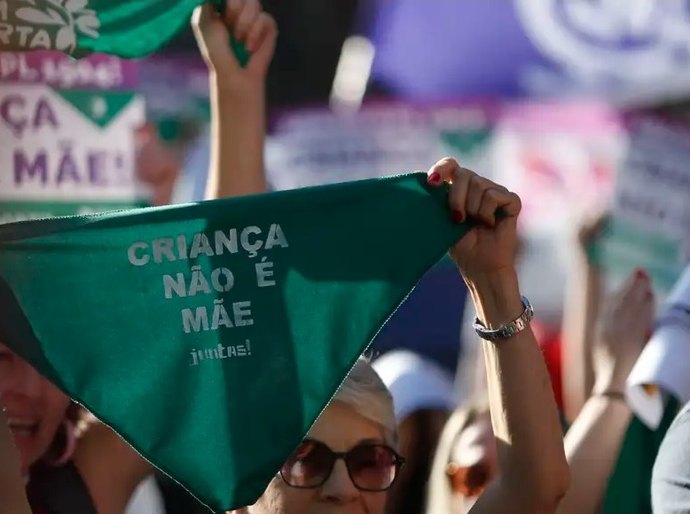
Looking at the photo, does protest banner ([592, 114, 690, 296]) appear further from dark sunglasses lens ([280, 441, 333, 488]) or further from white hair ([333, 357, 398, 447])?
dark sunglasses lens ([280, 441, 333, 488])

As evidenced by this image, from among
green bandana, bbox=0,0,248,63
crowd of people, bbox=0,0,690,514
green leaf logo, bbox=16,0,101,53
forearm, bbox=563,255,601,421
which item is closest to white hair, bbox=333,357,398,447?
crowd of people, bbox=0,0,690,514

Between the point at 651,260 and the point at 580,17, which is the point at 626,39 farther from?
the point at 651,260

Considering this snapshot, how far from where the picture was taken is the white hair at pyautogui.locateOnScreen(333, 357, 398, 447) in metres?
2.59

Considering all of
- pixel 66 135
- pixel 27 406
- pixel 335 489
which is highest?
pixel 66 135

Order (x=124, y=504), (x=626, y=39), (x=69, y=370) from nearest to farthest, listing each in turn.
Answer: (x=69, y=370)
(x=124, y=504)
(x=626, y=39)

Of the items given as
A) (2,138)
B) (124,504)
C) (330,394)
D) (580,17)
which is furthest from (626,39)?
(330,394)

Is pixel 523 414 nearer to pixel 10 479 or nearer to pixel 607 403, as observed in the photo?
pixel 10 479

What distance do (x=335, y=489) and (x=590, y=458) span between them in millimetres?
811

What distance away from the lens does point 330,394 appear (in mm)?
2256

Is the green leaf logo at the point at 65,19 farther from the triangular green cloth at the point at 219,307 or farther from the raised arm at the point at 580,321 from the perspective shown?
the raised arm at the point at 580,321

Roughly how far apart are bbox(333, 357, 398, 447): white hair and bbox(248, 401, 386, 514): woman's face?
0.01m

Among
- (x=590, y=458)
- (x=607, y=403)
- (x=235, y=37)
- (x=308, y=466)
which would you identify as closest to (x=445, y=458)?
(x=590, y=458)

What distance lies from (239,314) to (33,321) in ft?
0.97

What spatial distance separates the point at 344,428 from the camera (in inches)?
102
